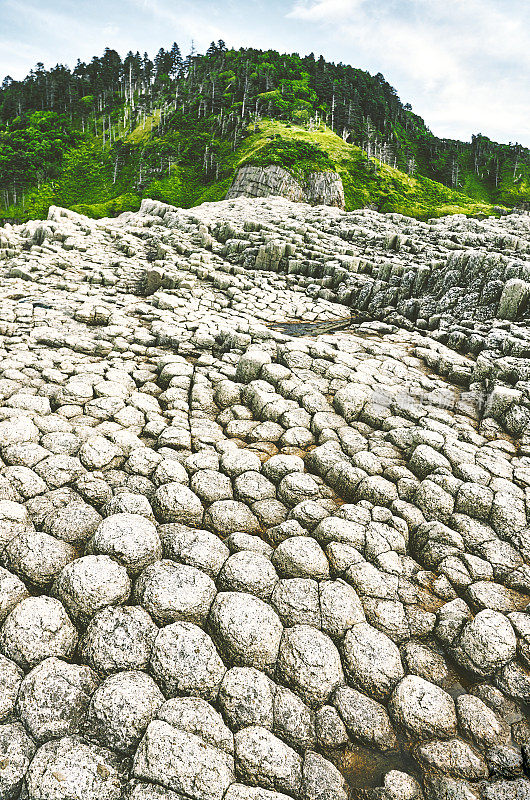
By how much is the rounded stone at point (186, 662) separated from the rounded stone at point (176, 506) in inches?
75.6

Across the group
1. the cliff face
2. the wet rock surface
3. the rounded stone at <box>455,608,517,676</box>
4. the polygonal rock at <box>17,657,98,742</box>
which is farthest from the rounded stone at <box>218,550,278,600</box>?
the cliff face

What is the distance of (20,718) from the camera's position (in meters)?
4.46

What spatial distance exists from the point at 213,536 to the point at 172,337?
27.5 feet

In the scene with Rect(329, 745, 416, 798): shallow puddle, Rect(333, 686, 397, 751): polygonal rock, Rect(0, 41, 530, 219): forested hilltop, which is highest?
Rect(0, 41, 530, 219): forested hilltop

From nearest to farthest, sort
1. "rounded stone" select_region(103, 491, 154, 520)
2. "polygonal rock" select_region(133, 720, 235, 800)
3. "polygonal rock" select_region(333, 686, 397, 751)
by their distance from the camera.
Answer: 1. "polygonal rock" select_region(133, 720, 235, 800)
2. "polygonal rock" select_region(333, 686, 397, 751)
3. "rounded stone" select_region(103, 491, 154, 520)

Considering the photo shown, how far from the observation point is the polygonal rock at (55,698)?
442 centimetres

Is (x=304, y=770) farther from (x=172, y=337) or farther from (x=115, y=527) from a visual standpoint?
(x=172, y=337)

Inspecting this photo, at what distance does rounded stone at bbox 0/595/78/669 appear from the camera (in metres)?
4.90

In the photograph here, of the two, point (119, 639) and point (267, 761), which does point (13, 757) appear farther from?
point (267, 761)

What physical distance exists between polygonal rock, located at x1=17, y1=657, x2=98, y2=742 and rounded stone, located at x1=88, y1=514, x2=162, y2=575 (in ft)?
4.50

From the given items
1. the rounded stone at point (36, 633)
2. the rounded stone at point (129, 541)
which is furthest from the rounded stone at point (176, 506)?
the rounded stone at point (36, 633)

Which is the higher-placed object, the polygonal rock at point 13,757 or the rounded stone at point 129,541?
the rounded stone at point 129,541

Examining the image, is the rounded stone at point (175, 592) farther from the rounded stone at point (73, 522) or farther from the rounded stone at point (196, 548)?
the rounded stone at point (73, 522)

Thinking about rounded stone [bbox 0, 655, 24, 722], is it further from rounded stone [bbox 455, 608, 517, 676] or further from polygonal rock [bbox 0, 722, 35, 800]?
rounded stone [bbox 455, 608, 517, 676]
